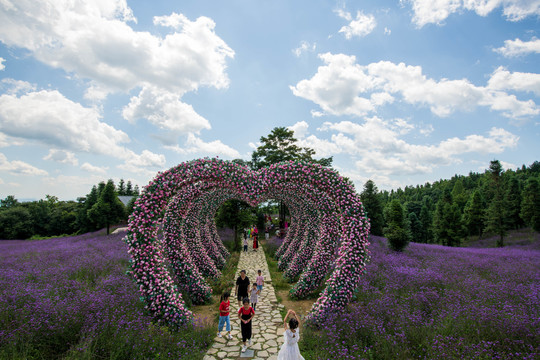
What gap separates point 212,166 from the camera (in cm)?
684

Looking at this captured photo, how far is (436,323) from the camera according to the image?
5418mm

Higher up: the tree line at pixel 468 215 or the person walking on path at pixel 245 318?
the tree line at pixel 468 215

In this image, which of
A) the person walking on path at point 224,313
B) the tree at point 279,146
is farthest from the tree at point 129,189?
the person walking on path at point 224,313

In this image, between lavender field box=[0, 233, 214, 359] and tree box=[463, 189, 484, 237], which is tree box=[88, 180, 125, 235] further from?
tree box=[463, 189, 484, 237]

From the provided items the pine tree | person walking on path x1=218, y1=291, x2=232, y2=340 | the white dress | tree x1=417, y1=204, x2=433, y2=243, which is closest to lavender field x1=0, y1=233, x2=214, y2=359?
person walking on path x1=218, y1=291, x2=232, y2=340

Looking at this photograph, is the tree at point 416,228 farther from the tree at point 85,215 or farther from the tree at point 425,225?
the tree at point 85,215

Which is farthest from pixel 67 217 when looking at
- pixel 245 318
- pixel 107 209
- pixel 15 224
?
pixel 245 318

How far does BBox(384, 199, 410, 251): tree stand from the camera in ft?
48.1

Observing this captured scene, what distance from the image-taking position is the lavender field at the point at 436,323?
4375 millimetres

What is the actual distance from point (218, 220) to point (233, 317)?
532 inches

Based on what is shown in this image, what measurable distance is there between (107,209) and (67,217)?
51.6 ft

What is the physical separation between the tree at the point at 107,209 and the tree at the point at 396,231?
2415cm

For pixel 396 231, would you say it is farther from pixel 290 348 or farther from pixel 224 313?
pixel 290 348

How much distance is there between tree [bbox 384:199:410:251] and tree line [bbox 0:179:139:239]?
23607 millimetres
